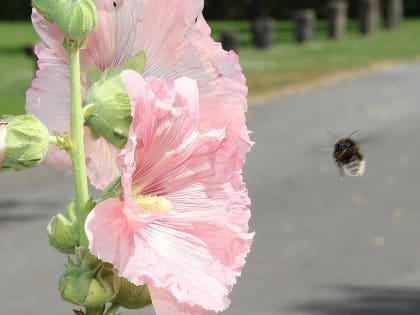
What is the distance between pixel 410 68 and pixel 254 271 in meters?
15.4

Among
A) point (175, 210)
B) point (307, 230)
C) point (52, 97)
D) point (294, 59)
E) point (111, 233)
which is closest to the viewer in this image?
point (111, 233)

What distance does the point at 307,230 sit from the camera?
38.4ft

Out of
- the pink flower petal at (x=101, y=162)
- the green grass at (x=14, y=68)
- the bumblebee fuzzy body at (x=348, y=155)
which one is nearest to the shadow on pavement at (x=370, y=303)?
the green grass at (x=14, y=68)

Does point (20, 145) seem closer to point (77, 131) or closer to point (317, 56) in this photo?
point (77, 131)

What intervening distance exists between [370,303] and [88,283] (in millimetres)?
8761

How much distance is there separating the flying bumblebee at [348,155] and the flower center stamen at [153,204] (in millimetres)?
2984

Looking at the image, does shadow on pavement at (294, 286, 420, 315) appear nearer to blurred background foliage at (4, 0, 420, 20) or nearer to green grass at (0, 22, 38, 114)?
green grass at (0, 22, 38, 114)

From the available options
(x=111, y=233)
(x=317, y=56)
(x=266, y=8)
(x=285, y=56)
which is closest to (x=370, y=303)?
(x=111, y=233)

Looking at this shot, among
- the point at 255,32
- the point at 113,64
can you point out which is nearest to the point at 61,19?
the point at 113,64

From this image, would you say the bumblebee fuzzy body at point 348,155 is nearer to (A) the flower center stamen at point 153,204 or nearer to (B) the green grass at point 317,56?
(A) the flower center stamen at point 153,204

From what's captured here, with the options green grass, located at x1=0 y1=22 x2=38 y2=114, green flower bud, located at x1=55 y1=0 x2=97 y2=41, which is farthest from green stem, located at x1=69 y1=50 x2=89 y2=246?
green grass, located at x1=0 y1=22 x2=38 y2=114

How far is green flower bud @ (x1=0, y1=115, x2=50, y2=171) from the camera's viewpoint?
3.32 ft

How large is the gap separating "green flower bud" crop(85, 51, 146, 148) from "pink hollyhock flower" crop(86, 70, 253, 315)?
38mm

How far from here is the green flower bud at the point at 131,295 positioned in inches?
42.8
